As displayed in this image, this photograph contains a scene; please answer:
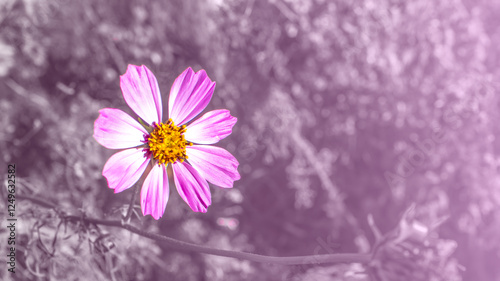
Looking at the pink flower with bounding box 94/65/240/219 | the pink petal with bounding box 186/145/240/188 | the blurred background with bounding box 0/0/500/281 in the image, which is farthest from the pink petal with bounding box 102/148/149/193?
the blurred background with bounding box 0/0/500/281

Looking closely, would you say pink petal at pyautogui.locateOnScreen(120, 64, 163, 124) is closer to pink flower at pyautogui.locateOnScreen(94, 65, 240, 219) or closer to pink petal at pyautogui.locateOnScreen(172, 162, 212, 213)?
pink flower at pyautogui.locateOnScreen(94, 65, 240, 219)

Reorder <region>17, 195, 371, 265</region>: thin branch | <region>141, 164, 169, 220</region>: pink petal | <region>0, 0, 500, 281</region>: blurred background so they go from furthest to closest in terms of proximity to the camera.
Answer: <region>0, 0, 500, 281</region>: blurred background
<region>141, 164, 169, 220</region>: pink petal
<region>17, 195, 371, 265</region>: thin branch

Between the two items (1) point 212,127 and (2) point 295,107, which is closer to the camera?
(1) point 212,127

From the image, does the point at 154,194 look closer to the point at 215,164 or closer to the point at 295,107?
the point at 215,164

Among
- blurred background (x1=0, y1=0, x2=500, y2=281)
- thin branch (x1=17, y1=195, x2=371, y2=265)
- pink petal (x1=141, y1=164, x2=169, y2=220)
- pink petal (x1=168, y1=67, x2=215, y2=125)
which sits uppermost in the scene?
blurred background (x1=0, y1=0, x2=500, y2=281)

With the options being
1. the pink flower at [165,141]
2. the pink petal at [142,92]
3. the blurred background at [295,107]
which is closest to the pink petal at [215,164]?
the pink flower at [165,141]

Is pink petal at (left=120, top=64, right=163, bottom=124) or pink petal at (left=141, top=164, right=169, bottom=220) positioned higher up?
pink petal at (left=120, top=64, right=163, bottom=124)

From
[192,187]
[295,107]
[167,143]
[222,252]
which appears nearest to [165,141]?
[167,143]
